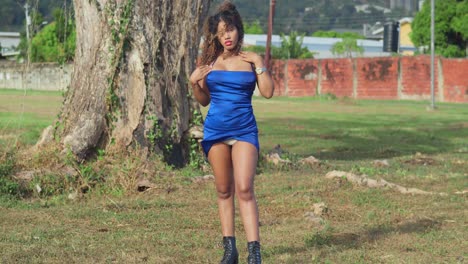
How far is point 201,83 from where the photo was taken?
22.7 feet

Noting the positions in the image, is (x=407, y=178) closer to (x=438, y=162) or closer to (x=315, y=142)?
(x=438, y=162)

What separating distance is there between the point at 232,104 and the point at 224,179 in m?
0.58

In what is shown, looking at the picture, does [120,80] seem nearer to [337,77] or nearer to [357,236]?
[357,236]

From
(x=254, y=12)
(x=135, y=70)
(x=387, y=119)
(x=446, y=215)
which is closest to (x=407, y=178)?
(x=446, y=215)

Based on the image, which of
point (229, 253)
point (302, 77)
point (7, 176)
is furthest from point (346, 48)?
point (229, 253)

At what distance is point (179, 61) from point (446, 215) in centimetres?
448

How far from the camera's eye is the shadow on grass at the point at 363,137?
18.7 metres

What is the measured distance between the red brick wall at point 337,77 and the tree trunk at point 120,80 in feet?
166

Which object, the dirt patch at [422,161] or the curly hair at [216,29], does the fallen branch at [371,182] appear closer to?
the dirt patch at [422,161]

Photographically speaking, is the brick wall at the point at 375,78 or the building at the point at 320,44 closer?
the brick wall at the point at 375,78

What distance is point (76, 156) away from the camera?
1170 cm

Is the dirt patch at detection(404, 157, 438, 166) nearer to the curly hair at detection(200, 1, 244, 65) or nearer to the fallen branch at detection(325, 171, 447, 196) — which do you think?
the fallen branch at detection(325, 171, 447, 196)

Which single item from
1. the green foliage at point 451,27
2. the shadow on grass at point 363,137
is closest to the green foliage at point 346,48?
the green foliage at point 451,27

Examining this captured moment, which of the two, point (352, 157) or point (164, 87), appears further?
point (352, 157)
